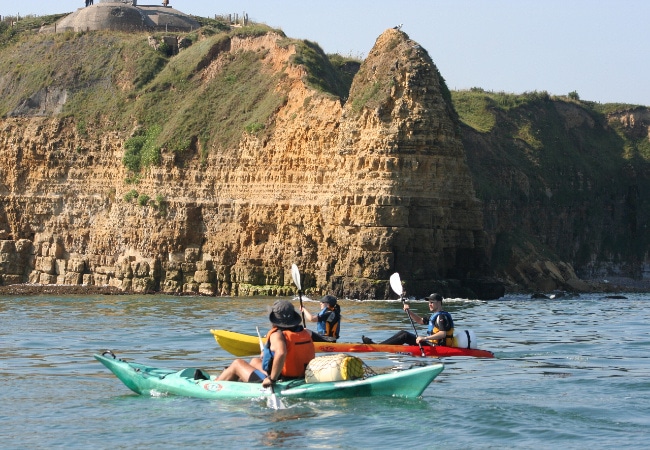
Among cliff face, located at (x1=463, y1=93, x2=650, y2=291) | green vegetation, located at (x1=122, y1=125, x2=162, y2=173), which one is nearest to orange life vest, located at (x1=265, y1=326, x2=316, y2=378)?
green vegetation, located at (x1=122, y1=125, x2=162, y2=173)

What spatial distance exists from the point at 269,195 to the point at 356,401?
2875 centimetres

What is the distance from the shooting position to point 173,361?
70.5ft

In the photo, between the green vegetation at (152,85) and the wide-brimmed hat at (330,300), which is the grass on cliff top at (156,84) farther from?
the wide-brimmed hat at (330,300)

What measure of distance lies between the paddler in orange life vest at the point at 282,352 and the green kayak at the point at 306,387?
191mm

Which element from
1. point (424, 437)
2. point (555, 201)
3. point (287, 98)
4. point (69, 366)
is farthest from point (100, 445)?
point (555, 201)

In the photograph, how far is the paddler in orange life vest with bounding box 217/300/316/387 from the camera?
15719mm

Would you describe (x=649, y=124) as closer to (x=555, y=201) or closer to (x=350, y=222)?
(x=555, y=201)

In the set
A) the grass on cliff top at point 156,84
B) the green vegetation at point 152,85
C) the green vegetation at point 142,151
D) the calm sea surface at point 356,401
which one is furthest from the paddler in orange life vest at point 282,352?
the green vegetation at point 142,151

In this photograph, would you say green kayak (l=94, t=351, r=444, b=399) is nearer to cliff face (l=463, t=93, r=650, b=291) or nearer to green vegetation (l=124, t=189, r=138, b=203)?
green vegetation (l=124, t=189, r=138, b=203)

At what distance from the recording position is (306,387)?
624 inches

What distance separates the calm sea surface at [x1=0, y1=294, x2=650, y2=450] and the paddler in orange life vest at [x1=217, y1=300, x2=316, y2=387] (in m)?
0.44

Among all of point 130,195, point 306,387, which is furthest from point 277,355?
point 130,195

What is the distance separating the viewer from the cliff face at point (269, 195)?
40531 millimetres

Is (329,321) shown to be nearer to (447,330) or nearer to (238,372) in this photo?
(447,330)
